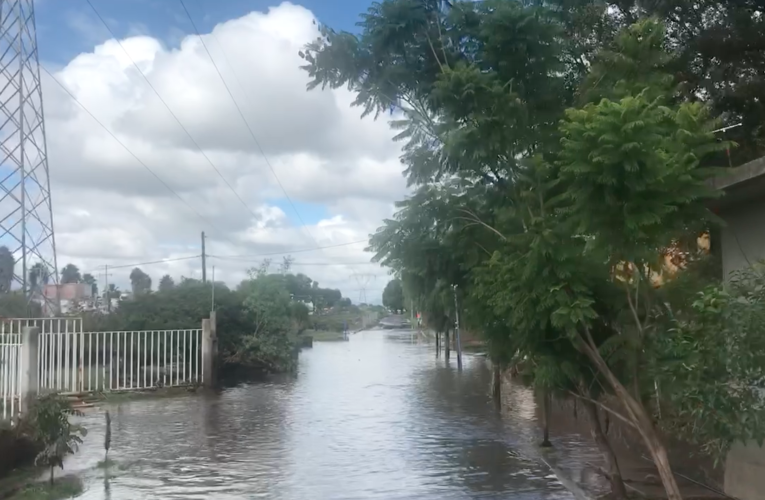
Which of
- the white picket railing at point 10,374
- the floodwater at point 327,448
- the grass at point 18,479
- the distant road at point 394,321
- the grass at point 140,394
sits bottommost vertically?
the floodwater at point 327,448

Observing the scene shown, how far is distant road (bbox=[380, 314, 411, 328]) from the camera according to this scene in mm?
117125

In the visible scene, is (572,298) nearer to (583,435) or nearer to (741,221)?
(741,221)

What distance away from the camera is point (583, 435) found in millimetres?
14359

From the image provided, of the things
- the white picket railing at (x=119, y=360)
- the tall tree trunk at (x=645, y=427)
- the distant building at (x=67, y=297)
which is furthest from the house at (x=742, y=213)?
the distant building at (x=67, y=297)

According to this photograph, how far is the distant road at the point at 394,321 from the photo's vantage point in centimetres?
11712

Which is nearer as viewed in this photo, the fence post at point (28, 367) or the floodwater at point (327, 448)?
the floodwater at point (327, 448)

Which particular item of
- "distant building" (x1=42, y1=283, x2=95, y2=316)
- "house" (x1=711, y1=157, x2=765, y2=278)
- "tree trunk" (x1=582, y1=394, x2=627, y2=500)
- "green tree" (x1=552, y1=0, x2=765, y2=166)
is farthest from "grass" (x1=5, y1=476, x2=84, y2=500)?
"distant building" (x1=42, y1=283, x2=95, y2=316)

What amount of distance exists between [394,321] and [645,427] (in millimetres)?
122342

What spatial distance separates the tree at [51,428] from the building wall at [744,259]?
7.78 meters

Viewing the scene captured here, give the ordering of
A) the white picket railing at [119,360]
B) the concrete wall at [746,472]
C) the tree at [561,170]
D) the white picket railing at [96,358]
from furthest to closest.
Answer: the white picket railing at [119,360] → the white picket railing at [96,358] → the concrete wall at [746,472] → the tree at [561,170]

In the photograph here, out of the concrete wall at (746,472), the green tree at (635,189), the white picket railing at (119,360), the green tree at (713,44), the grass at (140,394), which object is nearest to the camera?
the green tree at (635,189)

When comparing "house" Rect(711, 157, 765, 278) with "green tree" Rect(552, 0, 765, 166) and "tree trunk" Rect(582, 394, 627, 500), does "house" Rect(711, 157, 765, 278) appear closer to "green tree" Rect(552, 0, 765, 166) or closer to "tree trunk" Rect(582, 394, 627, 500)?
"tree trunk" Rect(582, 394, 627, 500)

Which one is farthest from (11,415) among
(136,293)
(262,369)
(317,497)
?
(262,369)

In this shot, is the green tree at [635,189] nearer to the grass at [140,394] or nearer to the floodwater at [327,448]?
the floodwater at [327,448]
